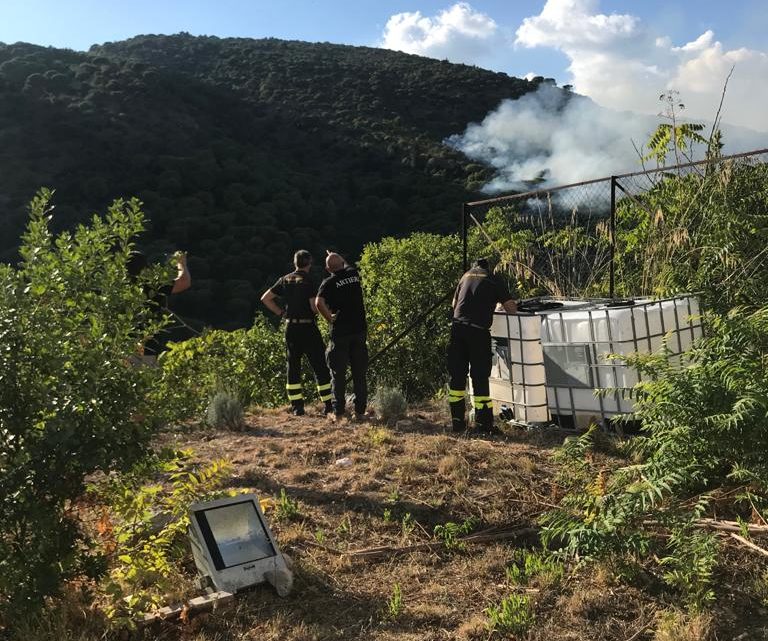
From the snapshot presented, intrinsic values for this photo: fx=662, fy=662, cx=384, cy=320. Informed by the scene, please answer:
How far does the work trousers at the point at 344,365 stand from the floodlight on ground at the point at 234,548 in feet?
10.6

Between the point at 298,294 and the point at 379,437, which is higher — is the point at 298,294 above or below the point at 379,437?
above

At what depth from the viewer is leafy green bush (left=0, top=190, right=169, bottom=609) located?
2.75 m

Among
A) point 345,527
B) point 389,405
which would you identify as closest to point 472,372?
point 389,405

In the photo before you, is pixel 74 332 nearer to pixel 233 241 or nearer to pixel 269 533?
pixel 269 533

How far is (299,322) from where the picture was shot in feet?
23.4

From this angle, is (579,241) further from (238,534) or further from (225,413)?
(238,534)

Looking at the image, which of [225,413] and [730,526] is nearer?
[730,526]

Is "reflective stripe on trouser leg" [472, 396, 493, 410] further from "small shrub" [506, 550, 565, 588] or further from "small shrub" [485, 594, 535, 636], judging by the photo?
"small shrub" [485, 594, 535, 636]

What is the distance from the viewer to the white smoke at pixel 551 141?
109ft

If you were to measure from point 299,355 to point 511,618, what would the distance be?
15.3 ft

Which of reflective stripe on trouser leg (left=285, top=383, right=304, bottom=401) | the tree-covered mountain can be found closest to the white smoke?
the tree-covered mountain

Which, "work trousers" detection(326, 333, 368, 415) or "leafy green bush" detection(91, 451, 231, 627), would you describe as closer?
"leafy green bush" detection(91, 451, 231, 627)

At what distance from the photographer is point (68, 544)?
288cm

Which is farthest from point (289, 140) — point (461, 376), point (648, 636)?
point (648, 636)
